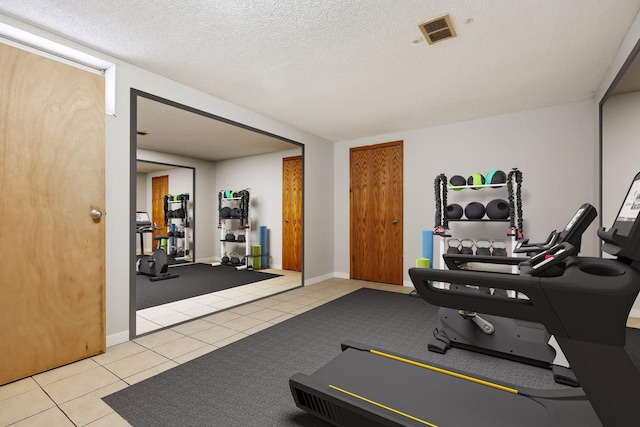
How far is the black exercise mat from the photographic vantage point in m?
4.34

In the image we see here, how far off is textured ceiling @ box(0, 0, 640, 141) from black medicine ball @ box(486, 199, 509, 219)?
4.19 feet

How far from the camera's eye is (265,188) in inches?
282

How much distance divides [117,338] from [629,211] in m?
3.45

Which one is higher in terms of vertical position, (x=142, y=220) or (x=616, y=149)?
(x=616, y=149)

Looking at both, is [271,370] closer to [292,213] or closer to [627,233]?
[627,233]

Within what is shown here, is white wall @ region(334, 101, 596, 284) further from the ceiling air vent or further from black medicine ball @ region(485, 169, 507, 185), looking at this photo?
the ceiling air vent

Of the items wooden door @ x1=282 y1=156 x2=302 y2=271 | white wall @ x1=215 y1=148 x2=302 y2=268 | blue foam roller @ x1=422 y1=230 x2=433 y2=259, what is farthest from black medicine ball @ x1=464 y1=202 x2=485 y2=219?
white wall @ x1=215 y1=148 x2=302 y2=268

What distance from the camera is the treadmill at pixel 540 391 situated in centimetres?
88

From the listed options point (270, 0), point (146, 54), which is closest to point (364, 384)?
point (270, 0)

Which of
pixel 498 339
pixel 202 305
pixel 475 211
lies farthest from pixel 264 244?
pixel 498 339

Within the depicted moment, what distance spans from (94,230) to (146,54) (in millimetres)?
1595

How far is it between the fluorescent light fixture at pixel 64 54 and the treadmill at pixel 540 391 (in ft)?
9.33

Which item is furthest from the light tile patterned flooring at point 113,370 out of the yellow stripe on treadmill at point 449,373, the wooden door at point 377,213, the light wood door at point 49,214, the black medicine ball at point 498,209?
the black medicine ball at point 498,209

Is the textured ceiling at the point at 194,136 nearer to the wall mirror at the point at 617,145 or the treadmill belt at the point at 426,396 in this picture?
the treadmill belt at the point at 426,396
